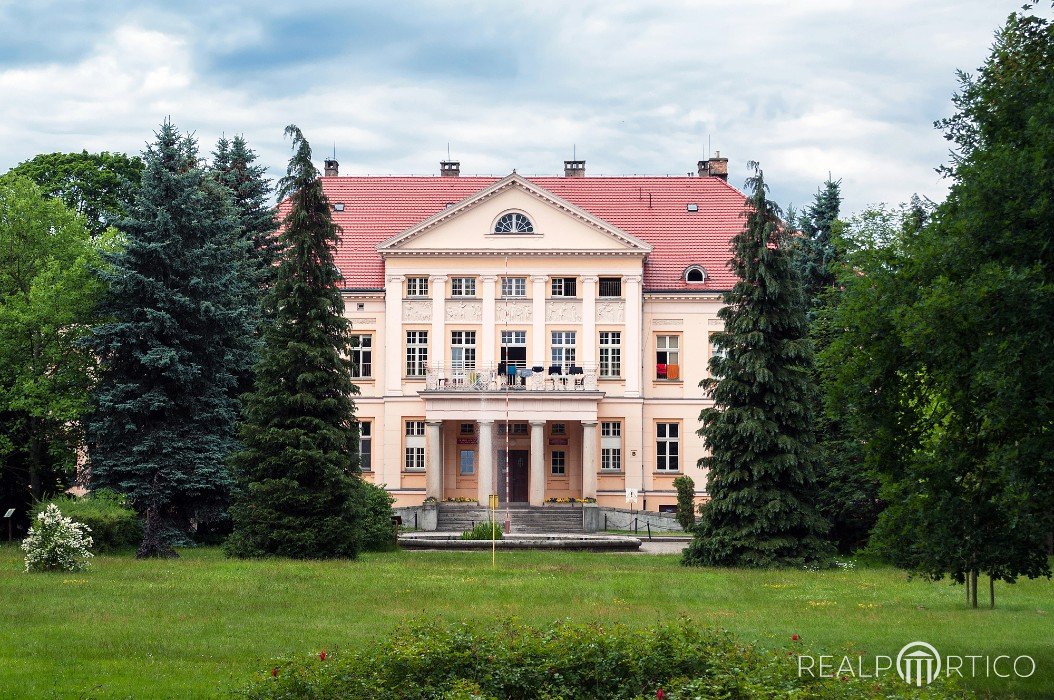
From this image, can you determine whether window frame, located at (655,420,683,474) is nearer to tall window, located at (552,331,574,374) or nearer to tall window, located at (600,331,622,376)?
tall window, located at (600,331,622,376)

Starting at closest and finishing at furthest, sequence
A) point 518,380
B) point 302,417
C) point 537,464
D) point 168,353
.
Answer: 1. point 302,417
2. point 168,353
3. point 537,464
4. point 518,380

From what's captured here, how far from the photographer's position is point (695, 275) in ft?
192

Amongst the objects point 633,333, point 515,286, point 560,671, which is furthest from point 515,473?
point 560,671

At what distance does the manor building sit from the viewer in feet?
186

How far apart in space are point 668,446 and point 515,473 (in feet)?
21.7

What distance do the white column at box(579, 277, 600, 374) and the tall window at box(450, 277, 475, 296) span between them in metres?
4.72

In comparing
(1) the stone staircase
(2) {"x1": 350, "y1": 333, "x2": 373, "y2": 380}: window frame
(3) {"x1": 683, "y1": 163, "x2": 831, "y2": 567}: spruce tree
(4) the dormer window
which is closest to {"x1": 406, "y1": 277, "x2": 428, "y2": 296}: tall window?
(2) {"x1": 350, "y1": 333, "x2": 373, "y2": 380}: window frame

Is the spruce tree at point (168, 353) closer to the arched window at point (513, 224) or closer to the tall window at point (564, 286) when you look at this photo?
the arched window at point (513, 224)

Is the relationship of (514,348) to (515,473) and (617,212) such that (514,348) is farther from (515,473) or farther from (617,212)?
(617,212)

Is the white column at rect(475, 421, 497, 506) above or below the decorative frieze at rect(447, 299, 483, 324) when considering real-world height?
below

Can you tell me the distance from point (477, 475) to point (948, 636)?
39.2 meters

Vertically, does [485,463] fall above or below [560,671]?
above

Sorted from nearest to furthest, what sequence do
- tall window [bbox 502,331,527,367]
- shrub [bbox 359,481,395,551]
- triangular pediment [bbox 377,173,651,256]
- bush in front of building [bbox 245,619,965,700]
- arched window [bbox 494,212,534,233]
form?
1. bush in front of building [bbox 245,619,965,700]
2. shrub [bbox 359,481,395,551]
3. triangular pediment [bbox 377,173,651,256]
4. arched window [bbox 494,212,534,233]
5. tall window [bbox 502,331,527,367]

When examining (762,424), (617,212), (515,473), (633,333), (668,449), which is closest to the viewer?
(762,424)
